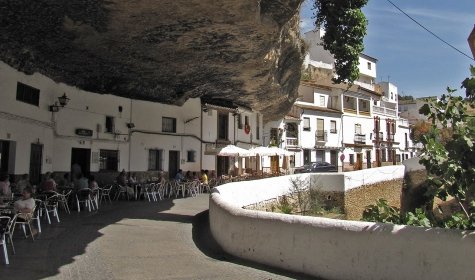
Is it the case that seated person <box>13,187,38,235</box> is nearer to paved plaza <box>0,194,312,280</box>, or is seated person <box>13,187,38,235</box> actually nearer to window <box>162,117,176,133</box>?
paved plaza <box>0,194,312,280</box>

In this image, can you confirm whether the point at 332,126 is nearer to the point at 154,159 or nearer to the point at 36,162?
the point at 154,159

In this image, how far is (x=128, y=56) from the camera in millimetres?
13914

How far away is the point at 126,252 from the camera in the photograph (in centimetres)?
829

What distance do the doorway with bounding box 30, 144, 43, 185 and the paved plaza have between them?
2.80 metres

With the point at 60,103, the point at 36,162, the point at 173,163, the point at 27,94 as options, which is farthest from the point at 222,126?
the point at 27,94

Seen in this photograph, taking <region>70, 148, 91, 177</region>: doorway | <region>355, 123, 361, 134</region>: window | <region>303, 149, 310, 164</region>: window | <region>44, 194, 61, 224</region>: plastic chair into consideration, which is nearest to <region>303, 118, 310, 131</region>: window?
<region>303, 149, 310, 164</region>: window

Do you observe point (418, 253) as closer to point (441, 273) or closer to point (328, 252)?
point (441, 273)

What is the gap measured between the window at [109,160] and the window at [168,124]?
375cm

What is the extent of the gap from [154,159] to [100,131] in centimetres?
427

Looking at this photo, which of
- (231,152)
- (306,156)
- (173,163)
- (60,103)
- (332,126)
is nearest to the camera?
(60,103)

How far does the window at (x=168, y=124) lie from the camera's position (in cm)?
2336

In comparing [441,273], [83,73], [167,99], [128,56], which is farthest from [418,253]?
[167,99]

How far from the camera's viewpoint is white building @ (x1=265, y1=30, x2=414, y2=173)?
46562 mm

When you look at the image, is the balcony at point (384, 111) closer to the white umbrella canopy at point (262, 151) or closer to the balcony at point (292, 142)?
the balcony at point (292, 142)
